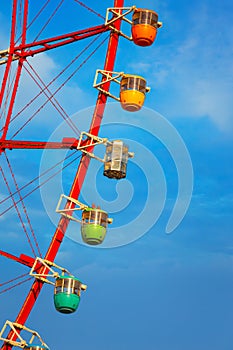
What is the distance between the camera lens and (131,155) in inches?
2121

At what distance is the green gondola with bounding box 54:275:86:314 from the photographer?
168ft

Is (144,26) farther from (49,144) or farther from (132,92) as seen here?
(49,144)

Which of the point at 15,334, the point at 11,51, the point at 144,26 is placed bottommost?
the point at 15,334

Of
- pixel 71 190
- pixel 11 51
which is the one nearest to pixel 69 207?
pixel 71 190

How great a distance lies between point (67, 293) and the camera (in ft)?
169

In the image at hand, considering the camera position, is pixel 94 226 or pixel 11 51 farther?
pixel 11 51

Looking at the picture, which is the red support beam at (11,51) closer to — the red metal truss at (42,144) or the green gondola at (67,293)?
the red metal truss at (42,144)

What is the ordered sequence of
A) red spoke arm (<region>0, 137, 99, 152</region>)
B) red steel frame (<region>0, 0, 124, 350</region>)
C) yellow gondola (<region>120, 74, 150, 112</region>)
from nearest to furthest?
1. red steel frame (<region>0, 0, 124, 350</region>)
2. red spoke arm (<region>0, 137, 99, 152</region>)
3. yellow gondola (<region>120, 74, 150, 112</region>)

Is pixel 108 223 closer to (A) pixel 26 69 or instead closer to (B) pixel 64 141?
(B) pixel 64 141

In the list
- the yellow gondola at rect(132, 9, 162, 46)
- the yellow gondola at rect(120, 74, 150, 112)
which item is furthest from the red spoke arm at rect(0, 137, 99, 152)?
the yellow gondola at rect(132, 9, 162, 46)

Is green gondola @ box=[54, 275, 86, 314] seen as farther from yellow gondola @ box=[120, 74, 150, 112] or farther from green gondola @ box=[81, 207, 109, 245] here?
yellow gondola @ box=[120, 74, 150, 112]

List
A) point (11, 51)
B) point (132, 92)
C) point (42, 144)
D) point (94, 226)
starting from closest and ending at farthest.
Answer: point (94, 226) < point (42, 144) < point (132, 92) < point (11, 51)

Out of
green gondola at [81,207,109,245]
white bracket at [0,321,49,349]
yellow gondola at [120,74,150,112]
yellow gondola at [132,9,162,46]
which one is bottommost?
A: white bracket at [0,321,49,349]

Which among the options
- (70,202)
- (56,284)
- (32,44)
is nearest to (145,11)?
(32,44)
